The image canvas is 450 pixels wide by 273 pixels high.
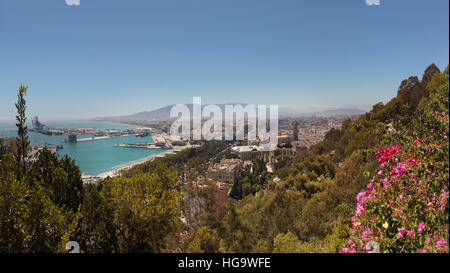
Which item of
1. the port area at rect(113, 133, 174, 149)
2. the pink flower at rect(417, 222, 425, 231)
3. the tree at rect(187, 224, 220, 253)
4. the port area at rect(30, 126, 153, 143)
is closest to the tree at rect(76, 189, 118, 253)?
the tree at rect(187, 224, 220, 253)

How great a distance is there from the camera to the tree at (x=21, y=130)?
387 centimetres

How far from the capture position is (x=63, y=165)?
3637mm

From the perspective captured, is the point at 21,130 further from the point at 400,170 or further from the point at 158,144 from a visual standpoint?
the point at 158,144

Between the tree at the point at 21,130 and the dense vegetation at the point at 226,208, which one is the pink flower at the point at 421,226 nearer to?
the dense vegetation at the point at 226,208

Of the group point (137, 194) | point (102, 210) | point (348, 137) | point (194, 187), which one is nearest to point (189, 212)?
point (194, 187)

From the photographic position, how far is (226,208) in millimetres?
7469

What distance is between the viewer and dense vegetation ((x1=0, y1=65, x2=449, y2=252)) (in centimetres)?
150

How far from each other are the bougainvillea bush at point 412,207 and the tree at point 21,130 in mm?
5339

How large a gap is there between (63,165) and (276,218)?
18.7 feet

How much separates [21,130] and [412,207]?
19.2 ft

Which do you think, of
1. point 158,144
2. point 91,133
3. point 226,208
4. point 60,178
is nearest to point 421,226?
point 60,178

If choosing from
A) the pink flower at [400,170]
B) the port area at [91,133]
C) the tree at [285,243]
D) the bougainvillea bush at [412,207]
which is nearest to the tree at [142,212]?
the tree at [285,243]

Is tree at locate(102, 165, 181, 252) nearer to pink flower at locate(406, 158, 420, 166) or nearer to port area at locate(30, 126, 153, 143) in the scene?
pink flower at locate(406, 158, 420, 166)
